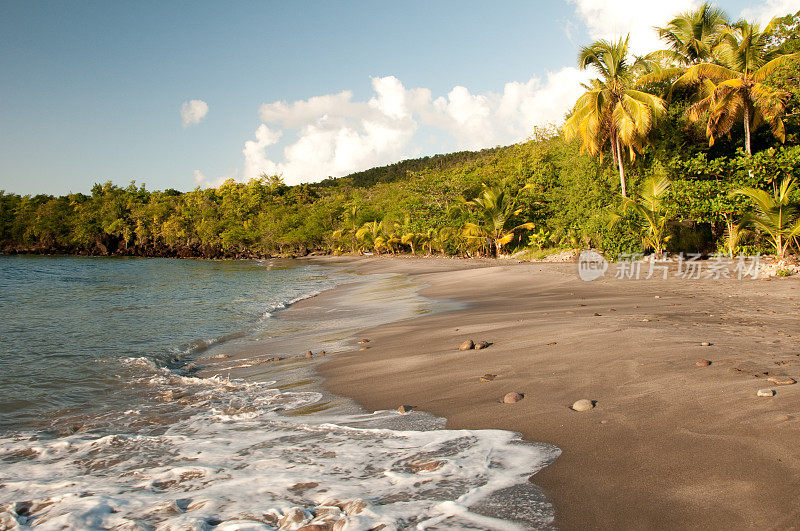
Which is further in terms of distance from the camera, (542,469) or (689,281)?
(689,281)

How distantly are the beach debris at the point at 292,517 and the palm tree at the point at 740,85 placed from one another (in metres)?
17.8

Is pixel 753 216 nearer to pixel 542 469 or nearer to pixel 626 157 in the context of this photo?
pixel 626 157

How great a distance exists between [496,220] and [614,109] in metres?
8.32

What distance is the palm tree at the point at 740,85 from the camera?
15.2 metres

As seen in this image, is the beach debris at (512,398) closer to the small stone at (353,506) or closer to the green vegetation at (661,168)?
the small stone at (353,506)

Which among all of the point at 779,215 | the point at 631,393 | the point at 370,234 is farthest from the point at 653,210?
the point at 370,234

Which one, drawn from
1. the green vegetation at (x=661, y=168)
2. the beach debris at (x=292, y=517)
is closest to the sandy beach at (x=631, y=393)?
the beach debris at (x=292, y=517)

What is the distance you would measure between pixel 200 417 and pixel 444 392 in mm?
2375

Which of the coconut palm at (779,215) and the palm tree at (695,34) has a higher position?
the palm tree at (695,34)

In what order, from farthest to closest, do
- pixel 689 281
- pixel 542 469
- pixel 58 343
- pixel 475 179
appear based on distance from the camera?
1. pixel 475 179
2. pixel 689 281
3. pixel 58 343
4. pixel 542 469

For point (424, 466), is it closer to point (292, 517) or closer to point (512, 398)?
point (292, 517)

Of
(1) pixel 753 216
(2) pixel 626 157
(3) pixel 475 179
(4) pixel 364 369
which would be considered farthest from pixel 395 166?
(4) pixel 364 369

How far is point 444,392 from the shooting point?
4449 mm

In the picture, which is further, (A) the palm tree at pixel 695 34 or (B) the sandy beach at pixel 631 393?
(A) the palm tree at pixel 695 34
